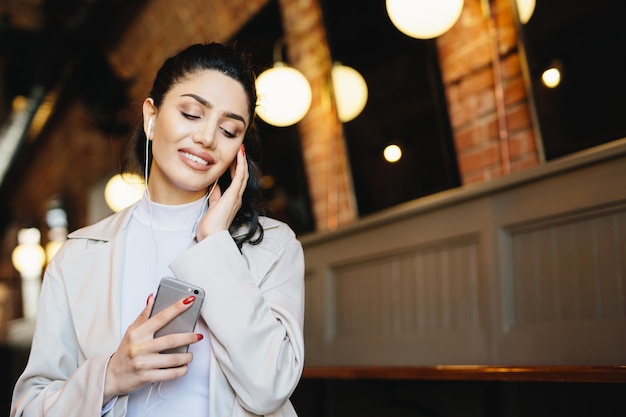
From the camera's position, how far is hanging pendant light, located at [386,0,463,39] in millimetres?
2729

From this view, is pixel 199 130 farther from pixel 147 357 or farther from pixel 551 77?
pixel 551 77

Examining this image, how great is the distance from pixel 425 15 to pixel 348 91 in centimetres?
107

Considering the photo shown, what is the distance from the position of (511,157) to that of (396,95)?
2.37 feet

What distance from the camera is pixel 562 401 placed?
7.80ft

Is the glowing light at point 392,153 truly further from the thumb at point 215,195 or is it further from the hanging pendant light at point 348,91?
the thumb at point 215,195

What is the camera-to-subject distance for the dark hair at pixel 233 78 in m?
1.59

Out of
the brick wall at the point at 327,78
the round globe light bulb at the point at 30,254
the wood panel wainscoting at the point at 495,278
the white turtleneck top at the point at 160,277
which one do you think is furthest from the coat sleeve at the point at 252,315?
the round globe light bulb at the point at 30,254

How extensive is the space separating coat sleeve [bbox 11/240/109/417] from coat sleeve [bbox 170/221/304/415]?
24 centimetres

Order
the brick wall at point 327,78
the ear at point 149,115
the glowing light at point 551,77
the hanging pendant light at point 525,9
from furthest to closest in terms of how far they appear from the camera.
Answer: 1. the brick wall at point 327,78
2. the hanging pendant light at point 525,9
3. the glowing light at point 551,77
4. the ear at point 149,115

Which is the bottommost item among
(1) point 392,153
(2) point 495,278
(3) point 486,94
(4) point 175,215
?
(2) point 495,278

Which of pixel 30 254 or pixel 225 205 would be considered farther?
pixel 30 254

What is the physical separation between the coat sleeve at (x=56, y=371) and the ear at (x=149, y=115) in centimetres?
38

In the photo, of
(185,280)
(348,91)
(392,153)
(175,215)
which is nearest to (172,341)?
(185,280)

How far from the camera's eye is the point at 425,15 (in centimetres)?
276
